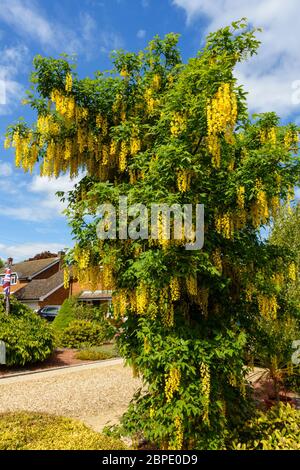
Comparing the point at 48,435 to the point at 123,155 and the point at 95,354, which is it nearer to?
the point at 123,155

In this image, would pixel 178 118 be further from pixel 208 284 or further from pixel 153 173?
pixel 208 284

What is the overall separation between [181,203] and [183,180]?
1.19ft

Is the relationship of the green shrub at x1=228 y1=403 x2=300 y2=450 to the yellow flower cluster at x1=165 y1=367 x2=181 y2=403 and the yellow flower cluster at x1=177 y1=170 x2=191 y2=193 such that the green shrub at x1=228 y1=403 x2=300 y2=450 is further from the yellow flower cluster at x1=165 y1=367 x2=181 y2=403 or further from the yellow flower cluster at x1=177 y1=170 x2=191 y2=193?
the yellow flower cluster at x1=177 y1=170 x2=191 y2=193

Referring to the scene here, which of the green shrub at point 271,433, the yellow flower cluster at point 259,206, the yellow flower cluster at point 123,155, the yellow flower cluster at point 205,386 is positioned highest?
the yellow flower cluster at point 123,155

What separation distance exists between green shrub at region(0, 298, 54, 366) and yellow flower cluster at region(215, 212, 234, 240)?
37.2 feet

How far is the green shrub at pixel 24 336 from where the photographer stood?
14234mm

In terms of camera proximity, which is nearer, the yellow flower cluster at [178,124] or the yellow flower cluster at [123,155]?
the yellow flower cluster at [178,124]

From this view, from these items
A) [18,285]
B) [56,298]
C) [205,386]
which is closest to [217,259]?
[205,386]

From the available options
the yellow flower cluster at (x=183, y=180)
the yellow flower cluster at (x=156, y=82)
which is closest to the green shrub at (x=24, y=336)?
the yellow flower cluster at (x=156, y=82)

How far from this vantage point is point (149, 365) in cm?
570

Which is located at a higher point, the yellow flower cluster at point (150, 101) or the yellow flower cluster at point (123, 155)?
the yellow flower cluster at point (150, 101)

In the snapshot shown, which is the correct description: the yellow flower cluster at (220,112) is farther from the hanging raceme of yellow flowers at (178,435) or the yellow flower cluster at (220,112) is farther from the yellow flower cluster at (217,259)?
the hanging raceme of yellow flowers at (178,435)

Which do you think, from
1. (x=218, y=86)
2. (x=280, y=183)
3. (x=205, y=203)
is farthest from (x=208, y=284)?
(x=218, y=86)

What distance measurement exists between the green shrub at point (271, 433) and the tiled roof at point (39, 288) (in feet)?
101
